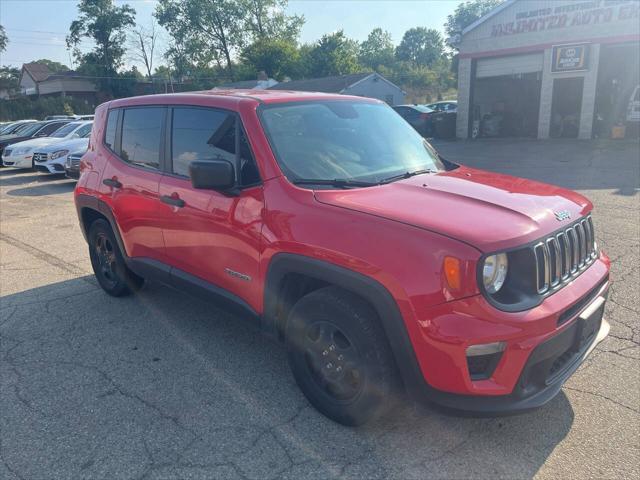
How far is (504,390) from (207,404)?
1.83 metres

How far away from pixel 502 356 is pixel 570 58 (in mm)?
19624

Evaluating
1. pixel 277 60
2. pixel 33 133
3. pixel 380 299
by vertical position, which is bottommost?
pixel 380 299

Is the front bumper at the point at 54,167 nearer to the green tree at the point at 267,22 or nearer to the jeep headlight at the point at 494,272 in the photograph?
the jeep headlight at the point at 494,272

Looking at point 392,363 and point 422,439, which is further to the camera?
point 422,439

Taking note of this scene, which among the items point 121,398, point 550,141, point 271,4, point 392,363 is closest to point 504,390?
point 392,363

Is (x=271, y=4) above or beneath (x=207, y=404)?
above

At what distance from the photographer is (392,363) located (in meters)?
2.56

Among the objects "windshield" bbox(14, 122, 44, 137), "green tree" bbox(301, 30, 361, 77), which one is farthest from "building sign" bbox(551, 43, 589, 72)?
"green tree" bbox(301, 30, 361, 77)

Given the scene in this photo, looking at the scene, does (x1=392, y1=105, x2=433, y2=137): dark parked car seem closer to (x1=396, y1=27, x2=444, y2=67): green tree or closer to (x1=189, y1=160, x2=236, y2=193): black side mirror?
(x1=189, y1=160, x2=236, y2=193): black side mirror

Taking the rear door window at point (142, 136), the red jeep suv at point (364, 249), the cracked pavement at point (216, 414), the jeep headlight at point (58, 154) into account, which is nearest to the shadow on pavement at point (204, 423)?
the cracked pavement at point (216, 414)

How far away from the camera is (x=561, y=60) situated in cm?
1856

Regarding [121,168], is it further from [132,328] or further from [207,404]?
[207,404]

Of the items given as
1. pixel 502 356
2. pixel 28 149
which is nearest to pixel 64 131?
pixel 28 149

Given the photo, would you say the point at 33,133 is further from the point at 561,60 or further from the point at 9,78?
the point at 9,78
